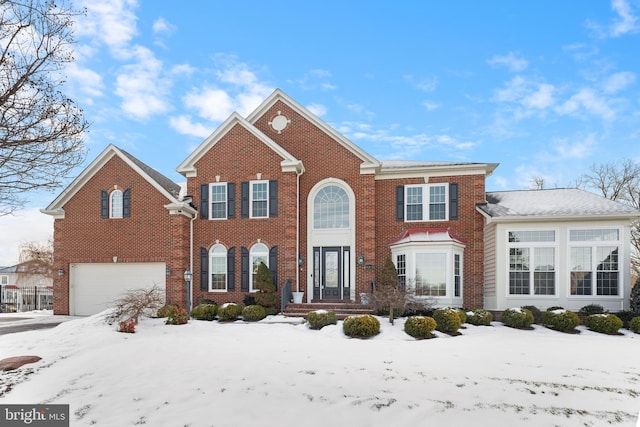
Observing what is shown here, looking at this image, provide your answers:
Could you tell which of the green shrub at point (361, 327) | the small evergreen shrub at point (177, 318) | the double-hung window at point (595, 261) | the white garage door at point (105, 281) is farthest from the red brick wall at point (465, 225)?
the white garage door at point (105, 281)

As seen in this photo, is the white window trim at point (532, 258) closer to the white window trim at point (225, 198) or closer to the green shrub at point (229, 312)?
the green shrub at point (229, 312)

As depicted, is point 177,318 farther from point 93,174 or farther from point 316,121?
point 316,121

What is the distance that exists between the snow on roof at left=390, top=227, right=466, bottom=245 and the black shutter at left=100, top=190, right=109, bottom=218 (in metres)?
13.0

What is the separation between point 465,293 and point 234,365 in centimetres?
1177

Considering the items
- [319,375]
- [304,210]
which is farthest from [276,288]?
[319,375]

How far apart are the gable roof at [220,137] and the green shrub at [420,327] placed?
8.33 meters

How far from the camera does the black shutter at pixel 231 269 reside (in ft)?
59.4

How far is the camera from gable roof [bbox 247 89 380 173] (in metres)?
18.0

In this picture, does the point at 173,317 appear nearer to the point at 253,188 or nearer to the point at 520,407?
the point at 253,188

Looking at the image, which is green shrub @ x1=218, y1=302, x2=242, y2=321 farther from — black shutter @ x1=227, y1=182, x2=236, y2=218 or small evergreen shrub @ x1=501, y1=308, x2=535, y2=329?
small evergreen shrub @ x1=501, y1=308, x2=535, y2=329

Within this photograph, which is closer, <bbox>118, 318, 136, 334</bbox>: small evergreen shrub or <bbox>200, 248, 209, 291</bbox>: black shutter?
<bbox>118, 318, 136, 334</bbox>: small evergreen shrub

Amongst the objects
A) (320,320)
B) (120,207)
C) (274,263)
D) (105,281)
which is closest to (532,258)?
(320,320)

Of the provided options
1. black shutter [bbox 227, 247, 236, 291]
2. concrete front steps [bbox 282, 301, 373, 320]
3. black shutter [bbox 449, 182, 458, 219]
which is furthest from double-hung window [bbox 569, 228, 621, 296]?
black shutter [bbox 227, 247, 236, 291]

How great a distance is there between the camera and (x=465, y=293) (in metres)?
17.3
